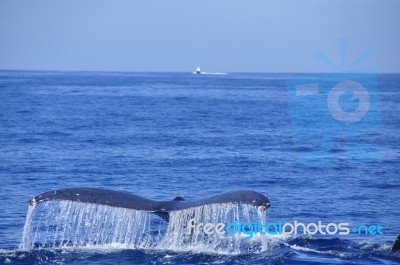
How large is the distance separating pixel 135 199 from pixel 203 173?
47.3 ft

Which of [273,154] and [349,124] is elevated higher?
[349,124]

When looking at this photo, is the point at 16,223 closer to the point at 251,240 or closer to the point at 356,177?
the point at 251,240

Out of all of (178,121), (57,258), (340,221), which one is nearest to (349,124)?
(178,121)

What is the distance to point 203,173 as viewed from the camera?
24438 millimetres

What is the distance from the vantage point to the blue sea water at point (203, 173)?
478 inches

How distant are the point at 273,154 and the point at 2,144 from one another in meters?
12.2

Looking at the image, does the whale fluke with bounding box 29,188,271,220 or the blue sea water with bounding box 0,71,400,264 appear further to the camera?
the blue sea water with bounding box 0,71,400,264

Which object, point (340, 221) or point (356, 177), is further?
point (356, 177)

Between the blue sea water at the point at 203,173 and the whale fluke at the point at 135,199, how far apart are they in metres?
1.46

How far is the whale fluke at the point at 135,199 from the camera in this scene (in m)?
9.10

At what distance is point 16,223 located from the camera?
1638 cm

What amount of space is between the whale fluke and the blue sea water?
1.46m

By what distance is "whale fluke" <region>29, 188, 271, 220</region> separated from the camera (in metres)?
9.10

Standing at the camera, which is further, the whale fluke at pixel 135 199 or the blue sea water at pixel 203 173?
the blue sea water at pixel 203 173
